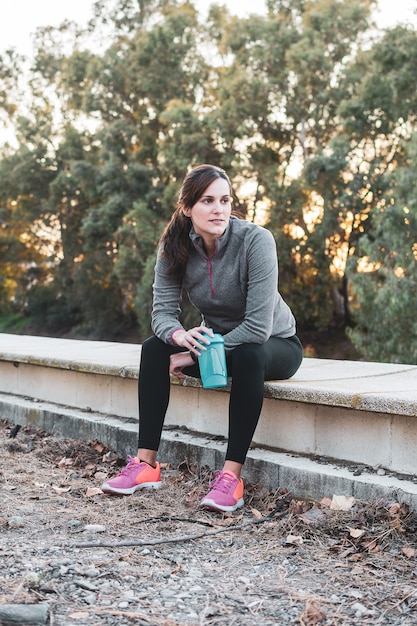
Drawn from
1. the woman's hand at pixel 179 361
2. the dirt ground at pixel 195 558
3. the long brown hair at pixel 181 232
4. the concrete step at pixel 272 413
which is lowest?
the dirt ground at pixel 195 558

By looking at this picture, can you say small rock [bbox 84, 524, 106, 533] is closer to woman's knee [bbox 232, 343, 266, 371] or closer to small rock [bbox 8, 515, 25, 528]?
small rock [bbox 8, 515, 25, 528]

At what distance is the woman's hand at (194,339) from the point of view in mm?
3498

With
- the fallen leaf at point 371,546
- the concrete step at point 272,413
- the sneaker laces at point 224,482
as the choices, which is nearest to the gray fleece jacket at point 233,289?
the concrete step at point 272,413

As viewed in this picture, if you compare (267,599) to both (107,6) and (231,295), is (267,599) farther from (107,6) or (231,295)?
(107,6)

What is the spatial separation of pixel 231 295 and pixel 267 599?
1653 millimetres

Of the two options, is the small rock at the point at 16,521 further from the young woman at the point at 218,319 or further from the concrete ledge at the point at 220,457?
the concrete ledge at the point at 220,457

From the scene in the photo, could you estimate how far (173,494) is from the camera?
3.64m

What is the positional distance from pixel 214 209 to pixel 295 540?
1.56 m

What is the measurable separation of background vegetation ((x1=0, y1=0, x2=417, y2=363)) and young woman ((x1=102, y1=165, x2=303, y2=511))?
12.5m

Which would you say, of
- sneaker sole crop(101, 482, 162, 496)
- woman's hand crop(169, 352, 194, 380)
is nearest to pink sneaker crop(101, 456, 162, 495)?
sneaker sole crop(101, 482, 162, 496)

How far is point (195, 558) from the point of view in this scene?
110 inches

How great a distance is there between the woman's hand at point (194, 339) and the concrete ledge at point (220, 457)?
63 centimetres

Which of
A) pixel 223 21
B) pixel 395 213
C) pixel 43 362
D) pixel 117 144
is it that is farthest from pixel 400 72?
pixel 43 362

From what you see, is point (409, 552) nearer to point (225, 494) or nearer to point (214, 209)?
point (225, 494)
